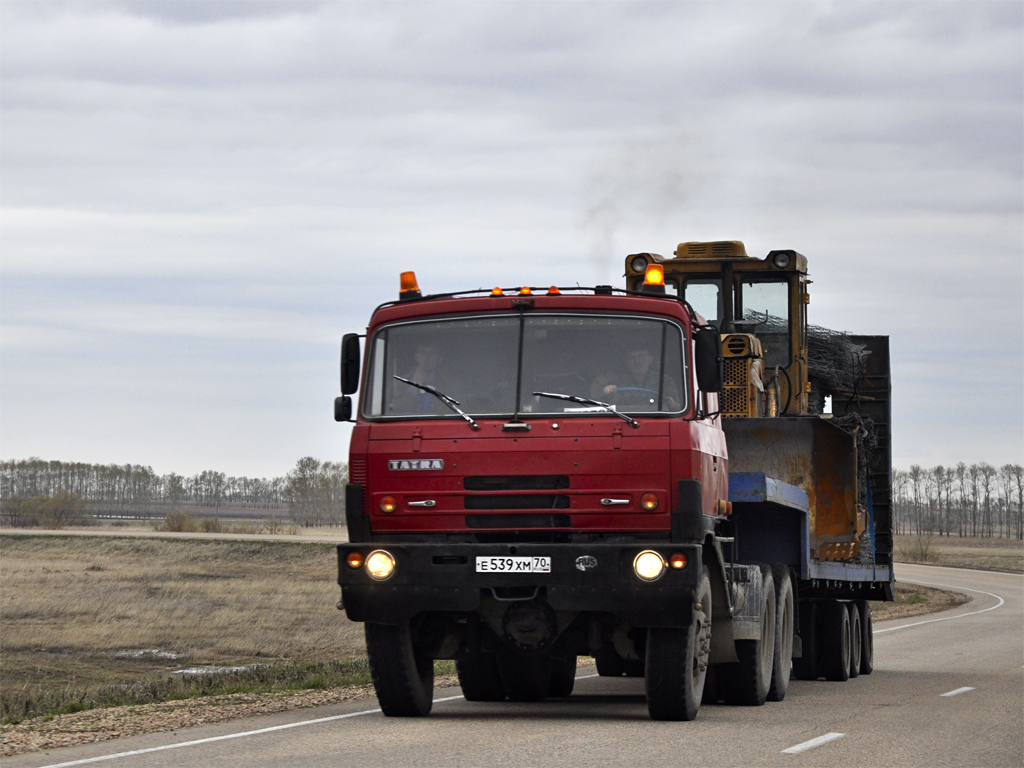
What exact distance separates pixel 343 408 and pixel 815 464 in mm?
7648

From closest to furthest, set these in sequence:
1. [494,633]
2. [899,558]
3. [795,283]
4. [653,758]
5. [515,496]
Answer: [653,758], [515,496], [494,633], [795,283], [899,558]

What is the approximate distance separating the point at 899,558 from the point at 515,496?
78430 millimetres

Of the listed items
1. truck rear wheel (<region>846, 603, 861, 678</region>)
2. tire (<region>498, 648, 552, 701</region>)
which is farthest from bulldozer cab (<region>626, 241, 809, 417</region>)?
tire (<region>498, 648, 552, 701</region>)

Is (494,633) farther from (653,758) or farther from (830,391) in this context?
(830,391)

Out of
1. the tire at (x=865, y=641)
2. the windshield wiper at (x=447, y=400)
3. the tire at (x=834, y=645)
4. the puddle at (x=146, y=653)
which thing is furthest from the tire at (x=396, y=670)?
the puddle at (x=146, y=653)

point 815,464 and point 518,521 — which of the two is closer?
point 518,521

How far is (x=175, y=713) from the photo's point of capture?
12102mm

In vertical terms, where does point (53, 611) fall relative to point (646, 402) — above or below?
below

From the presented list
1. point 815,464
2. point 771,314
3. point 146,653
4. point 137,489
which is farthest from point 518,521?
point 137,489

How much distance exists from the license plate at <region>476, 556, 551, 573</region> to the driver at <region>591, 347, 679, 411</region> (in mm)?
1312

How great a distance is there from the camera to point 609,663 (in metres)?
14.3

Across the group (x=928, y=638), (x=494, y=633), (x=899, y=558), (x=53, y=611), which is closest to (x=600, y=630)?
(x=494, y=633)

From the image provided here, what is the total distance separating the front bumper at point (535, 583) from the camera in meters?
10.6

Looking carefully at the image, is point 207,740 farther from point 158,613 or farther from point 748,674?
point 158,613
